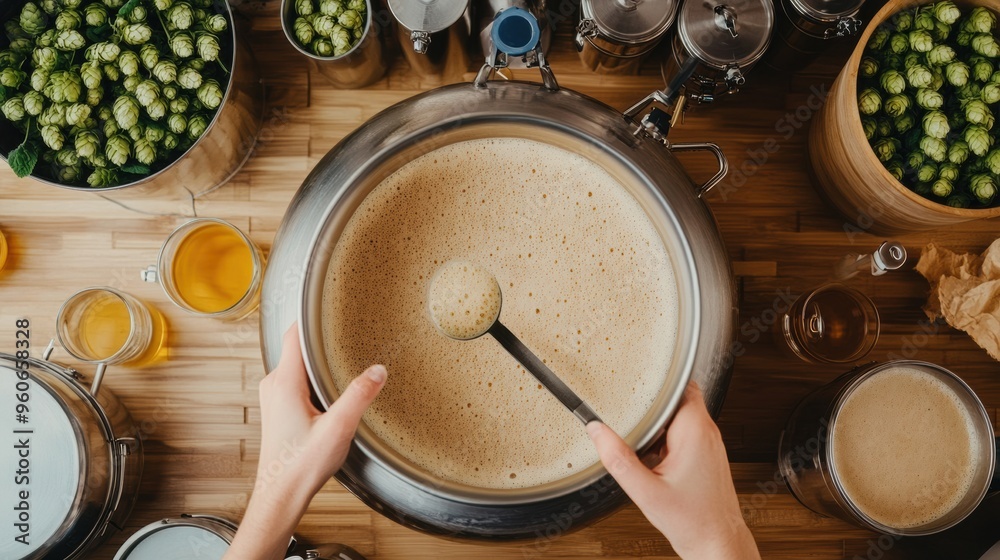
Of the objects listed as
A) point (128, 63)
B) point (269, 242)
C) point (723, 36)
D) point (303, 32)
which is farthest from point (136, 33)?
point (723, 36)

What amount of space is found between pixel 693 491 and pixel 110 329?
3.49 feet

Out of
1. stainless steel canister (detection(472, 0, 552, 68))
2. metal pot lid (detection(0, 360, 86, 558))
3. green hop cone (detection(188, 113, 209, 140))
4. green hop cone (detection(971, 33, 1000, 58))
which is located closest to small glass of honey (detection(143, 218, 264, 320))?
green hop cone (detection(188, 113, 209, 140))

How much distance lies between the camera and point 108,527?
1.10 meters

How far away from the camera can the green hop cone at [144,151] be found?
1026 mm

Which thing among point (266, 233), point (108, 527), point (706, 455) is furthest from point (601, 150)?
point (108, 527)

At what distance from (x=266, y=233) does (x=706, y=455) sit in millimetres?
880

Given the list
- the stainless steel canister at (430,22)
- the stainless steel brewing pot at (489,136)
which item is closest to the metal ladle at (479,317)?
the stainless steel brewing pot at (489,136)

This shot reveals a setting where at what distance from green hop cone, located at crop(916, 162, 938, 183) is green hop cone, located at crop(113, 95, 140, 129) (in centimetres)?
133

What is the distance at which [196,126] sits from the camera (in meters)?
1.05

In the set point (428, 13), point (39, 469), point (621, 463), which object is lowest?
point (39, 469)

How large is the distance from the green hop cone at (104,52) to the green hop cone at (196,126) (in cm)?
15

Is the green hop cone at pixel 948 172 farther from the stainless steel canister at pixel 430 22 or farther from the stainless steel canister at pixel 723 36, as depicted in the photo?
the stainless steel canister at pixel 430 22

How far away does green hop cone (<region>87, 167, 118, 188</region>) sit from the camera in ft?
3.39

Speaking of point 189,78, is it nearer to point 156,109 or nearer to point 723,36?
point 156,109
